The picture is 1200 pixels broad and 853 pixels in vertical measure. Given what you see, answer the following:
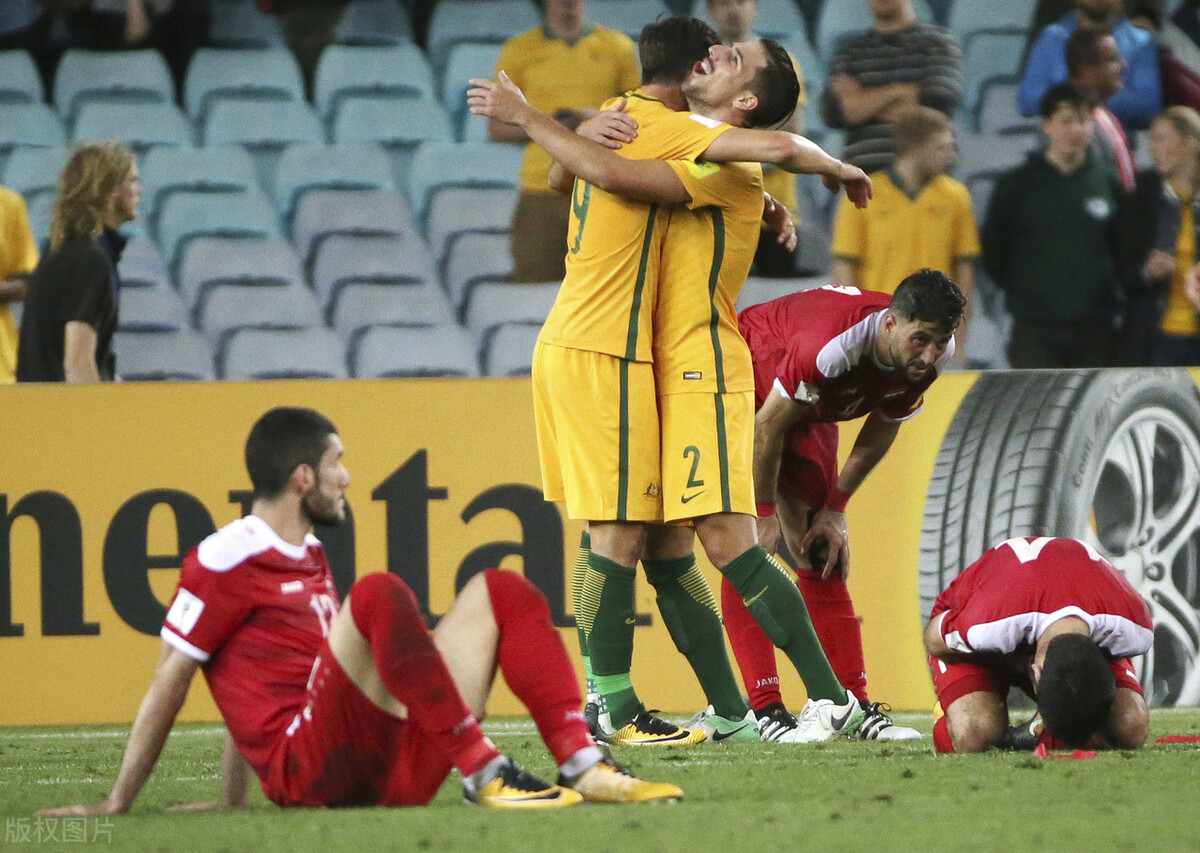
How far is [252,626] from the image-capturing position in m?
2.96

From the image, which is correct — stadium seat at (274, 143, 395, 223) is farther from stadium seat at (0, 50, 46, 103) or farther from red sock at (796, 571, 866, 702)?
red sock at (796, 571, 866, 702)

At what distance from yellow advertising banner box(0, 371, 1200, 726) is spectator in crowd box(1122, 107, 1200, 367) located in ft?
4.06

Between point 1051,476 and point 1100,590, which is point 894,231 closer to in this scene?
point 1051,476

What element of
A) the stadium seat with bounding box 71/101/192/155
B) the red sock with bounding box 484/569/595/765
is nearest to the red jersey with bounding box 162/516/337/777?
the red sock with bounding box 484/569/595/765

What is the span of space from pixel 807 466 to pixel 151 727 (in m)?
2.64

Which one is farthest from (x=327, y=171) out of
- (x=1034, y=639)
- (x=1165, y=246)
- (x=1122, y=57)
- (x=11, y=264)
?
(x=1034, y=639)

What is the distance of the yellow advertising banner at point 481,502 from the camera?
5.73m

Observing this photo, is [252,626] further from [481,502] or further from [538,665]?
[481,502]

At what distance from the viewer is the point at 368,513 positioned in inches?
230

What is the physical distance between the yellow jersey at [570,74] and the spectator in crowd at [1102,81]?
82.9 inches

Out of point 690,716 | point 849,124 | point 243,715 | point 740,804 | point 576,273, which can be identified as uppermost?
point 849,124

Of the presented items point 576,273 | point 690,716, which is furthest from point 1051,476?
point 576,273

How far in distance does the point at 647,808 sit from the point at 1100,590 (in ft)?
5.08

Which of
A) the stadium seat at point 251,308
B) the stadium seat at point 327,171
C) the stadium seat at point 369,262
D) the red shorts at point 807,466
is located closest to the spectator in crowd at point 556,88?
the stadium seat at point 369,262
